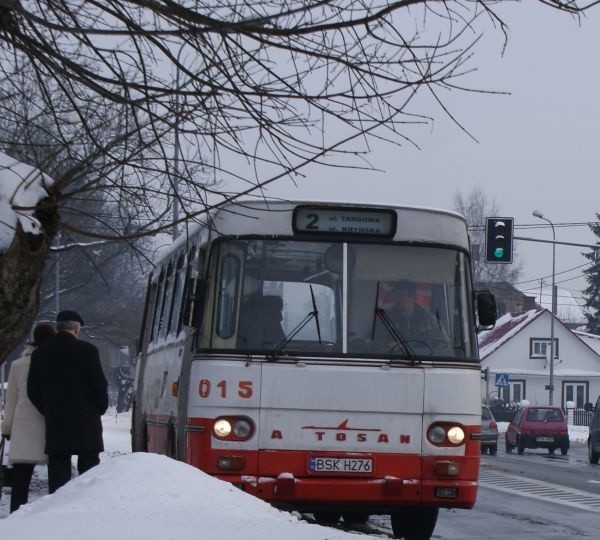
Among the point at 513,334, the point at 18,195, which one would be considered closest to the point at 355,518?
the point at 18,195

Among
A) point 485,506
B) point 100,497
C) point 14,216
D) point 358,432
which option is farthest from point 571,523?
point 14,216

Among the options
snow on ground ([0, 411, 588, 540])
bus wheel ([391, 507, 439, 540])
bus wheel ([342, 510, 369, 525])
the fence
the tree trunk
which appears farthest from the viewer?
the fence

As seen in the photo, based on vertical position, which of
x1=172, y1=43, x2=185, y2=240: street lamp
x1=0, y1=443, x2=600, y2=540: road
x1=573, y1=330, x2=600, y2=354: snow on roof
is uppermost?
x1=573, y1=330, x2=600, y2=354: snow on roof

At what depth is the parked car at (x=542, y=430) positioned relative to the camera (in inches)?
1720

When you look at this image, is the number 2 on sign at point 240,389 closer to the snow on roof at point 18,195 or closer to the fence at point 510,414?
the snow on roof at point 18,195

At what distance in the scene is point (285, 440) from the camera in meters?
11.1

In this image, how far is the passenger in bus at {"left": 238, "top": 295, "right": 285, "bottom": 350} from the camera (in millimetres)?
11219

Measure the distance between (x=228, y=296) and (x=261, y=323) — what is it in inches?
13.9

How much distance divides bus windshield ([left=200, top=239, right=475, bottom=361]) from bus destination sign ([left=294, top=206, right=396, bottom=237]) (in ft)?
0.39

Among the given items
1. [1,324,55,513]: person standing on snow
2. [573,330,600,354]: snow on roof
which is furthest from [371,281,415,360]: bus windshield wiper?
[573,330,600,354]: snow on roof

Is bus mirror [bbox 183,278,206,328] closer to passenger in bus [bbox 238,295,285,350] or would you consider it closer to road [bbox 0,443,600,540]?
passenger in bus [bbox 238,295,285,350]

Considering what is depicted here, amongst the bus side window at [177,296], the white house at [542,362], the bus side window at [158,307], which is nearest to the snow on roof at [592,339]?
the white house at [542,362]

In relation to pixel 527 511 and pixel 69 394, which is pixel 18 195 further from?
pixel 527 511

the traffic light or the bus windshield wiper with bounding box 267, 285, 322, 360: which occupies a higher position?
the traffic light
